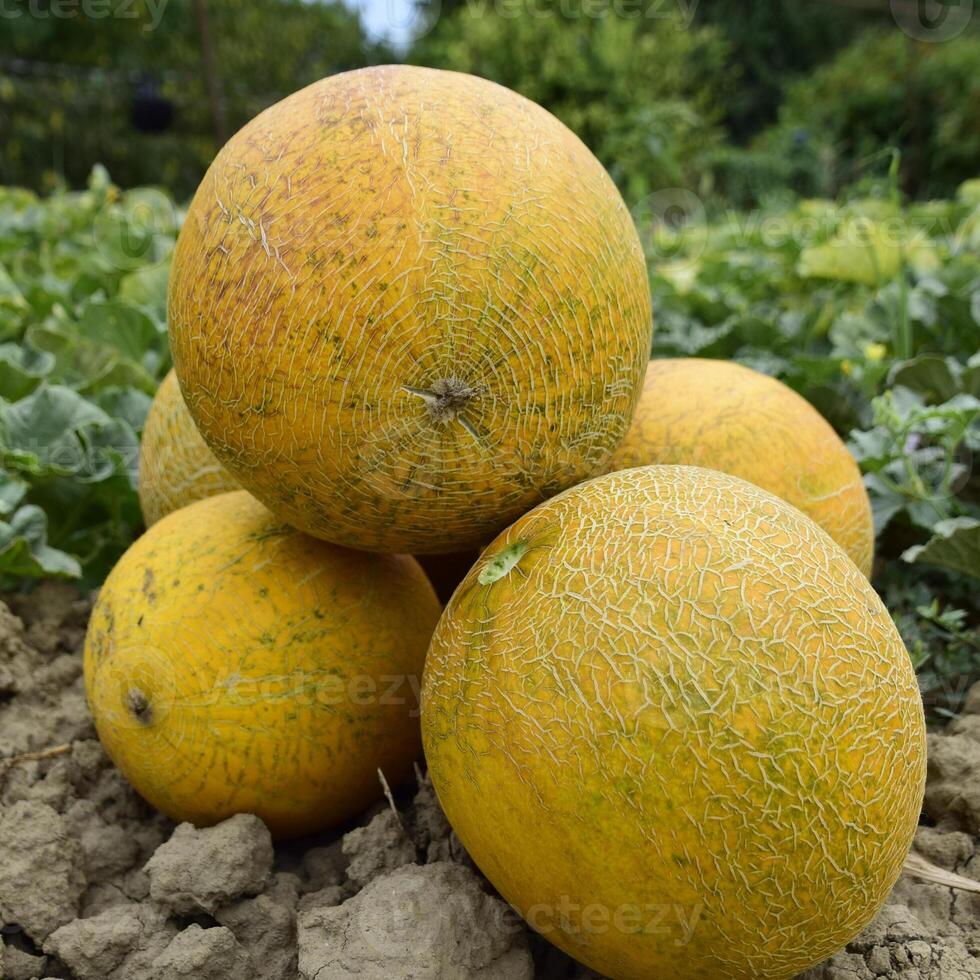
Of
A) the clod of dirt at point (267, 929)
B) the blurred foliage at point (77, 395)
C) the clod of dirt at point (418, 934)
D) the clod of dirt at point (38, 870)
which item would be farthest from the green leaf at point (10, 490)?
the clod of dirt at point (418, 934)

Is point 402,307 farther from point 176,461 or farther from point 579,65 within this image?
point 579,65

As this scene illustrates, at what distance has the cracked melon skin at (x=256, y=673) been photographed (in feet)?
5.67

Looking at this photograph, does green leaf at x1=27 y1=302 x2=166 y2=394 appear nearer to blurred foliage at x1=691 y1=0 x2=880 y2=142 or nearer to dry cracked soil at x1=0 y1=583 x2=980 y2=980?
dry cracked soil at x1=0 y1=583 x2=980 y2=980

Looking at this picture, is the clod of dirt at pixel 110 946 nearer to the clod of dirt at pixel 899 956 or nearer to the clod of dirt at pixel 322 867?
the clod of dirt at pixel 322 867

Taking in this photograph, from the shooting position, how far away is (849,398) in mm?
2918

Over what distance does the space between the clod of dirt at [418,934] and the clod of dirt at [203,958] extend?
0.42 feet

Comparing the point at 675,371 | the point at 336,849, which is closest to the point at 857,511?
the point at 675,371

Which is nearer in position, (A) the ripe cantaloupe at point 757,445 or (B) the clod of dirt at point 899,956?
(B) the clod of dirt at point 899,956

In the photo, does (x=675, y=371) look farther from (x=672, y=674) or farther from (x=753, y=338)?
(x=753, y=338)

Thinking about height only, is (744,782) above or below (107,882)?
above

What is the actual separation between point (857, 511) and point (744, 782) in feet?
3.09

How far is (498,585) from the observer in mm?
1511

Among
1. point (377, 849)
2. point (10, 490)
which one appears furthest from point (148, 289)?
point (377, 849)

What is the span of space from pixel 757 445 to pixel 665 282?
2466mm
